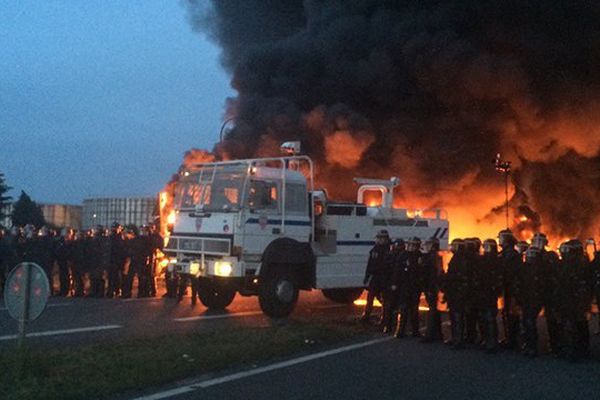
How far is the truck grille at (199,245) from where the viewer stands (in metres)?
13.1

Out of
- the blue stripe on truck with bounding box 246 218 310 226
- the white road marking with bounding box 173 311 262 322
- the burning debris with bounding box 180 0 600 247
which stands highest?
the burning debris with bounding box 180 0 600 247

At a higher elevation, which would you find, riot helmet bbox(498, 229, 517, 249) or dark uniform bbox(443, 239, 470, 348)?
riot helmet bbox(498, 229, 517, 249)

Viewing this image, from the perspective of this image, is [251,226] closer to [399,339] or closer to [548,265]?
[399,339]

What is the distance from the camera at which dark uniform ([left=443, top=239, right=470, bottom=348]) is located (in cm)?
1024

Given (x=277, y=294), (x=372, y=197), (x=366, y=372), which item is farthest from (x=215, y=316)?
(x=372, y=197)

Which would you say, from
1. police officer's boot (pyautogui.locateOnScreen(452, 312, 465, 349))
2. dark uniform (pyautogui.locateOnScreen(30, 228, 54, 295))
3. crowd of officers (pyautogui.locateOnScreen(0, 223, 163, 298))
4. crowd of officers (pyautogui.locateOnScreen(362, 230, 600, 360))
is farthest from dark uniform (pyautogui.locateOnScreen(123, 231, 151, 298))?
police officer's boot (pyautogui.locateOnScreen(452, 312, 465, 349))

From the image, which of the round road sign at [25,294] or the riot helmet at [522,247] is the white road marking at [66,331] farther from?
the riot helmet at [522,247]

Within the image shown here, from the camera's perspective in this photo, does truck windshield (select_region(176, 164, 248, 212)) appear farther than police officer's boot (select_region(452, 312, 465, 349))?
Yes

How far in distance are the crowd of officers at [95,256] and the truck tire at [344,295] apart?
A: 4036 mm

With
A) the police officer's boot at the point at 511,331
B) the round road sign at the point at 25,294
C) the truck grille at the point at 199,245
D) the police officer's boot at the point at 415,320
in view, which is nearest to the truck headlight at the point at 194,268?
the truck grille at the point at 199,245

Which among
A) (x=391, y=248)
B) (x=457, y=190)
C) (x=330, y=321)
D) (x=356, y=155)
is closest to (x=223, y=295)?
(x=330, y=321)

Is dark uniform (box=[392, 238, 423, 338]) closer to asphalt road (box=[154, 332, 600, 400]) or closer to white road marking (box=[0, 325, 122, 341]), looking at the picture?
asphalt road (box=[154, 332, 600, 400])

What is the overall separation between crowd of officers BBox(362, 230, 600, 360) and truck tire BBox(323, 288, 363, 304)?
4.45 meters

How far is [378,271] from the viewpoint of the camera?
12109 millimetres
